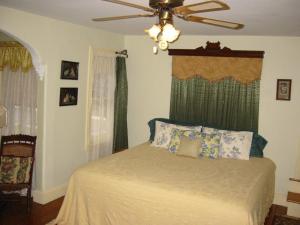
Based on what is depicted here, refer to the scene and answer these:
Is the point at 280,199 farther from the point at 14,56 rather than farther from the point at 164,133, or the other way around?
the point at 14,56

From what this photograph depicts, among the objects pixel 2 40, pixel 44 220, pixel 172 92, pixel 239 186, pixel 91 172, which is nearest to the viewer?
pixel 239 186

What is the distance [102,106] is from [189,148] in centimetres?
173

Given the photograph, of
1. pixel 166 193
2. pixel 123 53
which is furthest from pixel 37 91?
pixel 166 193

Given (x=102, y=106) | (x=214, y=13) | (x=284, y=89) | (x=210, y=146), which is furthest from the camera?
(x=102, y=106)

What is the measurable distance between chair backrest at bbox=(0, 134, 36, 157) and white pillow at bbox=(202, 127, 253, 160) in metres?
2.59

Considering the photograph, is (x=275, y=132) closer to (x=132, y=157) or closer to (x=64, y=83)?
(x=132, y=157)

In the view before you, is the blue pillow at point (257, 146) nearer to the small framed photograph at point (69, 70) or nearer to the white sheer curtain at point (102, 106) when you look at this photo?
the white sheer curtain at point (102, 106)

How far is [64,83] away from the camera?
4.42 metres

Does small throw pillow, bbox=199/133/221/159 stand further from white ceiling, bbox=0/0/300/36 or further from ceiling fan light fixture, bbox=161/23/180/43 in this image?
ceiling fan light fixture, bbox=161/23/180/43

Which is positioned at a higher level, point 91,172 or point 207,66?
point 207,66

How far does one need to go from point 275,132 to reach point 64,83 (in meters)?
3.17

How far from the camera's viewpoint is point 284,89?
178 inches

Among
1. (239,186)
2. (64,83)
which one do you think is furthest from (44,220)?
(239,186)

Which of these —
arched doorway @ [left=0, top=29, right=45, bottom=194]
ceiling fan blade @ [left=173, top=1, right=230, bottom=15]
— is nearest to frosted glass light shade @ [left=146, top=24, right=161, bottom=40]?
ceiling fan blade @ [left=173, top=1, right=230, bottom=15]
